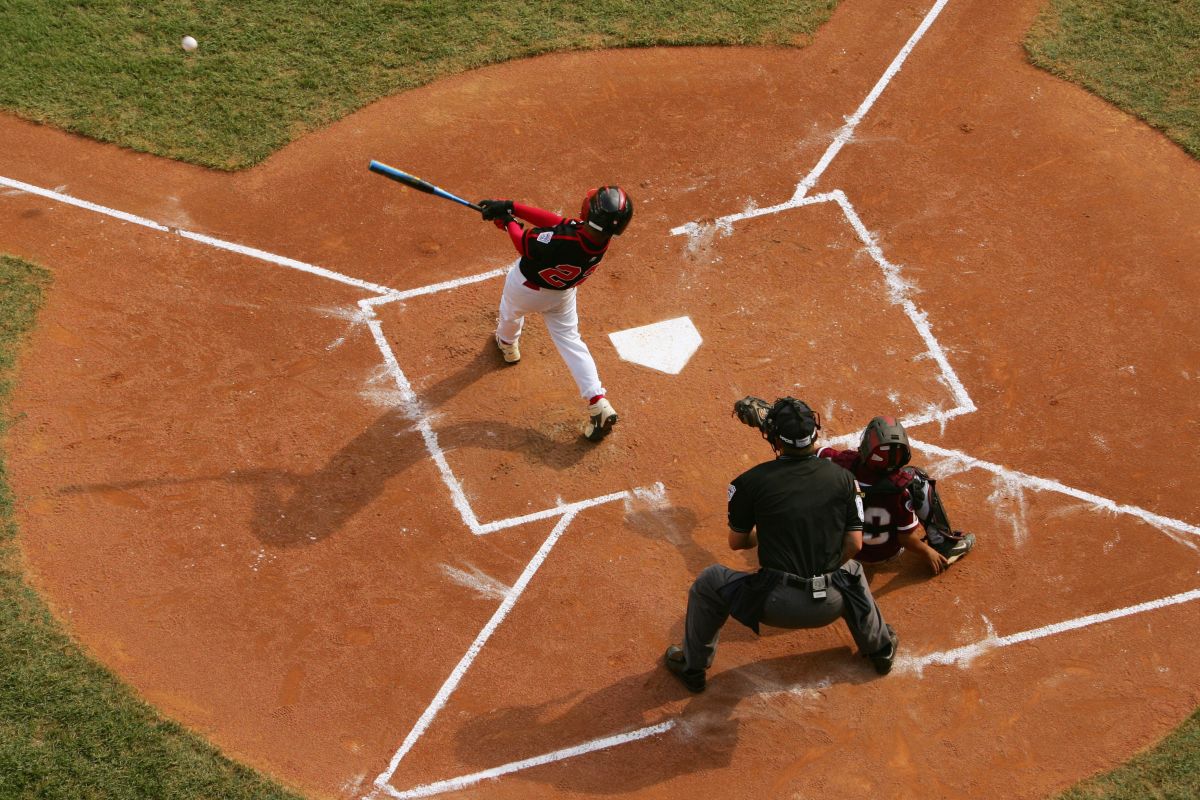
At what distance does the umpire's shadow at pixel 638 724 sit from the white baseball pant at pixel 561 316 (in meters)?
2.55

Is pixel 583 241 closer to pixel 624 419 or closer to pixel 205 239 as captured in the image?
Answer: pixel 624 419

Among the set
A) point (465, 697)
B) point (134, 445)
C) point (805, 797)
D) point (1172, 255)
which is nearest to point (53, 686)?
point (134, 445)

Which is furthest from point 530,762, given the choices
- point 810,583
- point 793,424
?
point 793,424

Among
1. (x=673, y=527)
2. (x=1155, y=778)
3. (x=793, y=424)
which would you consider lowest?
(x=1155, y=778)

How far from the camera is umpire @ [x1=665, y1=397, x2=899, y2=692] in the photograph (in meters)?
7.13

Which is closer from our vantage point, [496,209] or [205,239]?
[496,209]

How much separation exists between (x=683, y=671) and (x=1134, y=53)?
10014mm

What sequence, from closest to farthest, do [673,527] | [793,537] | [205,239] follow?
[793,537] → [673,527] → [205,239]

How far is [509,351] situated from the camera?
32.8ft

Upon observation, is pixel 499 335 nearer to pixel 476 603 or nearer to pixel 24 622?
pixel 476 603

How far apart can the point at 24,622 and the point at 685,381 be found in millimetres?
5719

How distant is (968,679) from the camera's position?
8062 millimetres

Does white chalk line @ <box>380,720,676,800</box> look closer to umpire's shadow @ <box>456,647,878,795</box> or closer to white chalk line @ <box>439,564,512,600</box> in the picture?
umpire's shadow @ <box>456,647,878,795</box>

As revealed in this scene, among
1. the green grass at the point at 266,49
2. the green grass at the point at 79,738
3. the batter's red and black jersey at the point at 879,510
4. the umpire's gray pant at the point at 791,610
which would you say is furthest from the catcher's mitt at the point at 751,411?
the green grass at the point at 266,49
